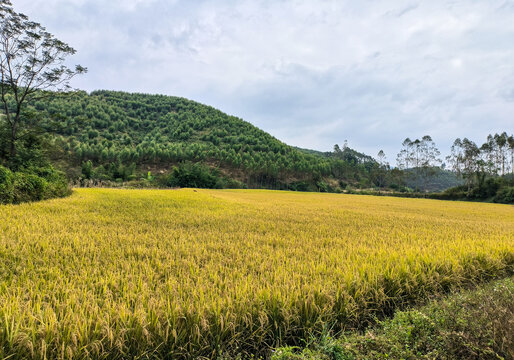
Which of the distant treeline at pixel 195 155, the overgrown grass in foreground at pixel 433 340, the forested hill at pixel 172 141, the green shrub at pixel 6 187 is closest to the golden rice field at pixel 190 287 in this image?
the overgrown grass in foreground at pixel 433 340

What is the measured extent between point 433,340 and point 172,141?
101m

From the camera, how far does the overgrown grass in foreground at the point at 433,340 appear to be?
203 centimetres

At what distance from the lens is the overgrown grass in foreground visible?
203 centimetres

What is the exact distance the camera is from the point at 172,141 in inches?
3703

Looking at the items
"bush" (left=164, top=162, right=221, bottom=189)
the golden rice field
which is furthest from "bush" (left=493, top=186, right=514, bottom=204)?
"bush" (left=164, top=162, right=221, bottom=189)

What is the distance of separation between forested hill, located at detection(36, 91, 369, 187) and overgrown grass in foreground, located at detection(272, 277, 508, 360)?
5981cm

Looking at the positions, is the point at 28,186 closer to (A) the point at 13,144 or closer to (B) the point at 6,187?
(B) the point at 6,187

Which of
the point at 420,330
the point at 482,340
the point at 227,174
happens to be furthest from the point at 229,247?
the point at 227,174

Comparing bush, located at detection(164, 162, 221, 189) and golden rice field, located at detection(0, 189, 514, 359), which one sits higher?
bush, located at detection(164, 162, 221, 189)

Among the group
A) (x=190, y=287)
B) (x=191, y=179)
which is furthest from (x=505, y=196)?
(x=191, y=179)

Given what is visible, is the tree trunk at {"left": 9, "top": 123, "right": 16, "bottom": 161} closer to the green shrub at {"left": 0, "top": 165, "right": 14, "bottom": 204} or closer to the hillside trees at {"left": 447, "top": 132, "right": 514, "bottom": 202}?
the green shrub at {"left": 0, "top": 165, "right": 14, "bottom": 204}

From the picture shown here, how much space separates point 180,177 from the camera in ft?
180

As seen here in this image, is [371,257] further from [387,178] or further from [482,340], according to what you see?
[387,178]

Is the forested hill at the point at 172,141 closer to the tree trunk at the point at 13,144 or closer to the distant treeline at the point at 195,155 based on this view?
the distant treeline at the point at 195,155
